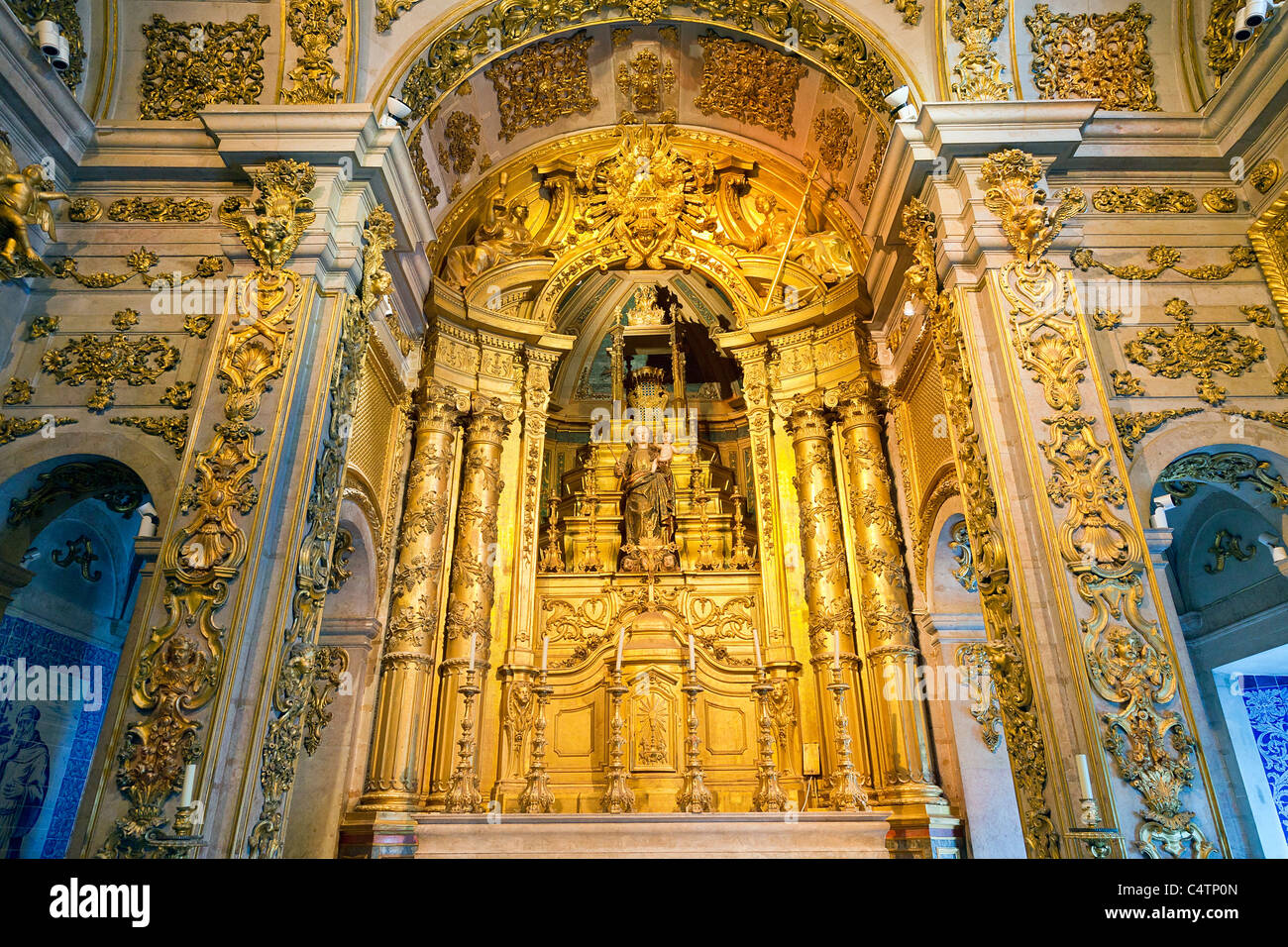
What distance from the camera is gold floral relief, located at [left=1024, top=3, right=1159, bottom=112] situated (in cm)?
735

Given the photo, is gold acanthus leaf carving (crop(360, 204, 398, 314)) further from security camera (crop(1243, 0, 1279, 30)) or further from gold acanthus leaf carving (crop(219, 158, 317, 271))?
security camera (crop(1243, 0, 1279, 30))

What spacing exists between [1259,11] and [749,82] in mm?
5194

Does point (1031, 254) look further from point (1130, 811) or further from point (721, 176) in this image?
point (721, 176)

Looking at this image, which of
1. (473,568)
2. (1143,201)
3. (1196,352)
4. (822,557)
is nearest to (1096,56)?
(1143,201)

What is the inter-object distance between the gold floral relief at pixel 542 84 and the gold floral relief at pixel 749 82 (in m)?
1.48

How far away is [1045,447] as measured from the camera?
231 inches

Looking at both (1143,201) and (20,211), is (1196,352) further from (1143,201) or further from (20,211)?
(20,211)

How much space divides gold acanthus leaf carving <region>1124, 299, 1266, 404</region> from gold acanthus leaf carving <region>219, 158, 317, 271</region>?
6904 mm

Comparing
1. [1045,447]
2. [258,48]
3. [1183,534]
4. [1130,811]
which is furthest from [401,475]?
[1183,534]

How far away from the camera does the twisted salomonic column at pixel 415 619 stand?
814 centimetres

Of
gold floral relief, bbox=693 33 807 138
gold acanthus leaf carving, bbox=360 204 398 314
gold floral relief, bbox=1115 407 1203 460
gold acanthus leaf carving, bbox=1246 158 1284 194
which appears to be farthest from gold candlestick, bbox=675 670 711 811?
gold floral relief, bbox=693 33 807 138

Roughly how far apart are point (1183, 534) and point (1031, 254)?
12.9ft

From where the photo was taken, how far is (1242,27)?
6391mm
